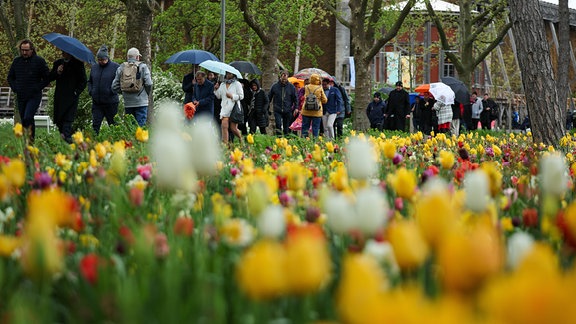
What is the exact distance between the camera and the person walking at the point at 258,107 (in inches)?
726

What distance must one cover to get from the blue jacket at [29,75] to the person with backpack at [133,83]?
3.31ft

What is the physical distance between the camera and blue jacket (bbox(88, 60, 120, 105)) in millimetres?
13141

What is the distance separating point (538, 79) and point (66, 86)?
5991mm

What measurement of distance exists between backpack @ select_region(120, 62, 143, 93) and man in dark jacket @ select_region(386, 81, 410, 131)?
10.6 metres

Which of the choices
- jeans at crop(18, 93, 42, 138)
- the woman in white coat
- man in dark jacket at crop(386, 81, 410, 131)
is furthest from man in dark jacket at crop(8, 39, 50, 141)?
man in dark jacket at crop(386, 81, 410, 131)

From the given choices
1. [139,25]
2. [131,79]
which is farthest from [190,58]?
[131,79]

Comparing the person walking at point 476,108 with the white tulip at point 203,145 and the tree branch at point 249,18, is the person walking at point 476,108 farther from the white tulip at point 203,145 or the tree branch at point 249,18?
the white tulip at point 203,145

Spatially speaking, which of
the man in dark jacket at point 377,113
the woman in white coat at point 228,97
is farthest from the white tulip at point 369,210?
the man in dark jacket at point 377,113

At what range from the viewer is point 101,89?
13141 mm

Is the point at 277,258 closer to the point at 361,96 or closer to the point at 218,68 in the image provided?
the point at 218,68

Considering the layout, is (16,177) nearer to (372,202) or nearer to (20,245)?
(20,245)

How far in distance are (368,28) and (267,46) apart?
2.88 m

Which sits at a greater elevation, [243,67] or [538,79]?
[243,67]

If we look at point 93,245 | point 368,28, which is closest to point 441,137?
point 93,245
